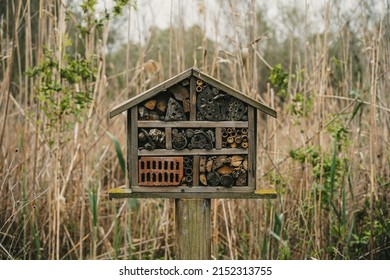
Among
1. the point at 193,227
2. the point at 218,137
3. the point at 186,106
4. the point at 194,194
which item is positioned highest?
the point at 186,106

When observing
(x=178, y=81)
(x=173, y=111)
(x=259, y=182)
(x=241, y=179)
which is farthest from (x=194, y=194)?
(x=259, y=182)

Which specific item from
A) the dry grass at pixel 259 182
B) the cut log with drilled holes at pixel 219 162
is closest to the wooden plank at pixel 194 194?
the cut log with drilled holes at pixel 219 162

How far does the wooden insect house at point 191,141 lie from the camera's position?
2.25m

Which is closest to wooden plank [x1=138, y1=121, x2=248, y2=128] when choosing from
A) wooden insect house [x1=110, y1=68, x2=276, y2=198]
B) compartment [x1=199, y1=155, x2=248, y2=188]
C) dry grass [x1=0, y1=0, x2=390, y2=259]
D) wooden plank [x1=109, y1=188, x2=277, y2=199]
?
wooden insect house [x1=110, y1=68, x2=276, y2=198]

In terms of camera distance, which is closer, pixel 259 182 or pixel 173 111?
pixel 173 111

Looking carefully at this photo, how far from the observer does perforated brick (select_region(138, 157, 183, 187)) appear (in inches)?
88.7

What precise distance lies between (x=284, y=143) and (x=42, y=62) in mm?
1723

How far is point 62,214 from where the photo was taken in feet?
10.9

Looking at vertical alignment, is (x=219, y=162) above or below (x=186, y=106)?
below

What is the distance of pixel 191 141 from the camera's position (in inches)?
89.1

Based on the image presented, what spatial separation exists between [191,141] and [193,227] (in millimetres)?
331

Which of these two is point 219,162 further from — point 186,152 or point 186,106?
point 186,106

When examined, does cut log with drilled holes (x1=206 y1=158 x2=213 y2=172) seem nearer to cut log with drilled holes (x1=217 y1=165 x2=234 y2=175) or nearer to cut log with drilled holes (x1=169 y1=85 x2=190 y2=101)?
cut log with drilled holes (x1=217 y1=165 x2=234 y2=175)
